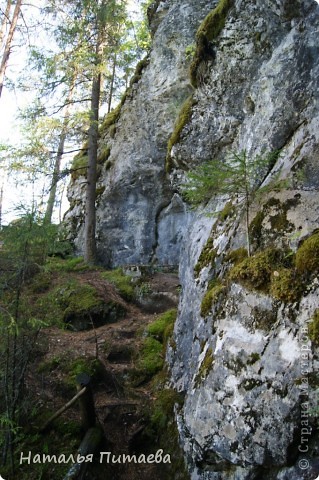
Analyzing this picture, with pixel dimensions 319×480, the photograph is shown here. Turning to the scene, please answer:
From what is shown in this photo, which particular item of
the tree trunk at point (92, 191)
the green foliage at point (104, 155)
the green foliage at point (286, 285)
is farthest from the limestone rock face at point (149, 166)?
the green foliage at point (286, 285)

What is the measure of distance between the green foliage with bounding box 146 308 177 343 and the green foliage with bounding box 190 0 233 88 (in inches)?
220

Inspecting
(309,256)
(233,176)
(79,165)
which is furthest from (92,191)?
(309,256)

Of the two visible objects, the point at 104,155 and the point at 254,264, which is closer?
the point at 254,264

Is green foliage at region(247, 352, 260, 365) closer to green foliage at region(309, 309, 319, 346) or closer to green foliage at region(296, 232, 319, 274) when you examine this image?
green foliage at region(309, 309, 319, 346)

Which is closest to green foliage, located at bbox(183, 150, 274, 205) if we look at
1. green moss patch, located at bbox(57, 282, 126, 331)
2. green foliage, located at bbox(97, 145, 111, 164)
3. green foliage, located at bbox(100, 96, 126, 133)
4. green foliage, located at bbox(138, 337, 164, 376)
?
green foliage, located at bbox(138, 337, 164, 376)

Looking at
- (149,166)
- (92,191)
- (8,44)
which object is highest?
(8,44)

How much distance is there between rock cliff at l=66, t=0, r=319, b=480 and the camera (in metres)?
3.53

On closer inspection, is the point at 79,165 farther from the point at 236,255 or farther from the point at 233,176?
the point at 236,255

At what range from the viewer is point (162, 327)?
26.0 feet

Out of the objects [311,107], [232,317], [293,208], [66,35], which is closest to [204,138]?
[311,107]

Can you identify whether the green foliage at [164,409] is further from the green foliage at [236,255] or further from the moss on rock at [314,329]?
the moss on rock at [314,329]

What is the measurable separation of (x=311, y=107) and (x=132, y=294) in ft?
21.0

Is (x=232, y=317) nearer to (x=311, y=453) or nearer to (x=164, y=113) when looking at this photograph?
(x=311, y=453)

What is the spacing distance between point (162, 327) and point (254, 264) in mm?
4021
